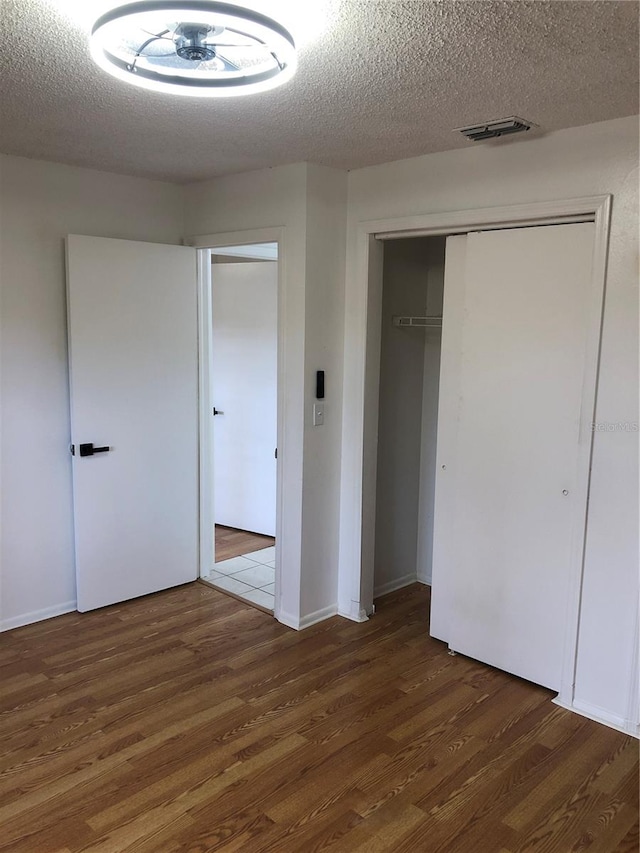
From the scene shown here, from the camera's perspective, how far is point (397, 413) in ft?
12.9

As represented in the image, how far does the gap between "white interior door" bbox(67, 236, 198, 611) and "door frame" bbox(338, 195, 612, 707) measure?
41.3 inches

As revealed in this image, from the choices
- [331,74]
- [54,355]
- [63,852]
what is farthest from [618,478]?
[54,355]

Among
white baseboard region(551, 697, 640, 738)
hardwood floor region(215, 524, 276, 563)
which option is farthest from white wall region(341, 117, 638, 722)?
hardwood floor region(215, 524, 276, 563)

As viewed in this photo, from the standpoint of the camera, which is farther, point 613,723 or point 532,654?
point 532,654

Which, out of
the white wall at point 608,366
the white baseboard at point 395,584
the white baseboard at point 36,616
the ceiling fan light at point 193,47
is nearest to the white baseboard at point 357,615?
the white baseboard at point 395,584

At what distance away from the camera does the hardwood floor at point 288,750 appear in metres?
2.09

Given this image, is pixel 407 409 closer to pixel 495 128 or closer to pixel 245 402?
pixel 245 402

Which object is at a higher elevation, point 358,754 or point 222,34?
point 222,34

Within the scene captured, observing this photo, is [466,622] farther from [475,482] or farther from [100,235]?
[100,235]

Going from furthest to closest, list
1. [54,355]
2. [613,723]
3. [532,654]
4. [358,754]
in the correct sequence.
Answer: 1. [54,355]
2. [532,654]
3. [613,723]
4. [358,754]

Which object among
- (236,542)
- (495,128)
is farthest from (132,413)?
(495,128)

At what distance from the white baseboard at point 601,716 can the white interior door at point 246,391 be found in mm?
2627

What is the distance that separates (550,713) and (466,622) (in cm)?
56

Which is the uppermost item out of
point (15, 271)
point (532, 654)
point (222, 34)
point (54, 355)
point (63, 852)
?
point (222, 34)
